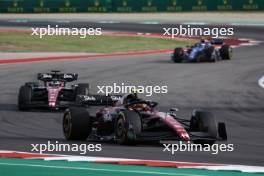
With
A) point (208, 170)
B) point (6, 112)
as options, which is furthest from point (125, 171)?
point (6, 112)

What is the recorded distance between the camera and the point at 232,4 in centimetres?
5250

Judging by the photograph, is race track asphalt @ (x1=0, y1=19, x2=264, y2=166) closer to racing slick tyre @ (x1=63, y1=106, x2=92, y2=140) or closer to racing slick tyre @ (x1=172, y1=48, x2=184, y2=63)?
racing slick tyre @ (x1=63, y1=106, x2=92, y2=140)

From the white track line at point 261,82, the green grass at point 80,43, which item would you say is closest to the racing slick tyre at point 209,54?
the white track line at point 261,82

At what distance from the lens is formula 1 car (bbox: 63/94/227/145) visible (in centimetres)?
1293

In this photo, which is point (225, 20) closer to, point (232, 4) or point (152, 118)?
point (232, 4)

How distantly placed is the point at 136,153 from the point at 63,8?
43904 mm

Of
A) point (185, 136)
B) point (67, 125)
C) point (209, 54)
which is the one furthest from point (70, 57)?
point (185, 136)

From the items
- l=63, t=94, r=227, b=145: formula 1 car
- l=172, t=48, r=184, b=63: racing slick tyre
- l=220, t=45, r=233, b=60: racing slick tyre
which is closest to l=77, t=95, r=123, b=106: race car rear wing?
l=63, t=94, r=227, b=145: formula 1 car

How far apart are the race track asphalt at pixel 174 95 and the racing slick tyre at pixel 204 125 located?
44cm

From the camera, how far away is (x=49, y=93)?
64.2 ft

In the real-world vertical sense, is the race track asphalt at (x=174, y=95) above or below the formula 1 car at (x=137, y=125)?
below

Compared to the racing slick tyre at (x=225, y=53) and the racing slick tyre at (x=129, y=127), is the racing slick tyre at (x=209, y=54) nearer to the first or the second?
the racing slick tyre at (x=225, y=53)

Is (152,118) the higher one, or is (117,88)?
(152,118)

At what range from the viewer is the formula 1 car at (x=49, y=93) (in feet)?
63.3
